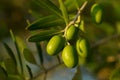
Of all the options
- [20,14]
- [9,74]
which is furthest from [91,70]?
[9,74]

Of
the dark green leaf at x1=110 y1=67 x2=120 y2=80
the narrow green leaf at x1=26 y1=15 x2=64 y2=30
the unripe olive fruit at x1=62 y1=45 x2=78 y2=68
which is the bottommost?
the dark green leaf at x1=110 y1=67 x2=120 y2=80

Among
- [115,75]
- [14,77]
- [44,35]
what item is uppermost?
[44,35]

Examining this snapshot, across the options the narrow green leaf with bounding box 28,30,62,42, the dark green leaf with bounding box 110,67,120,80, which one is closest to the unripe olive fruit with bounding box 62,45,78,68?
the narrow green leaf with bounding box 28,30,62,42

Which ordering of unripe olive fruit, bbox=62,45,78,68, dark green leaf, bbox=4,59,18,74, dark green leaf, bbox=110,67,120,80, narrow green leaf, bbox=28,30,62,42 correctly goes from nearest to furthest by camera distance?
unripe olive fruit, bbox=62,45,78,68, narrow green leaf, bbox=28,30,62,42, dark green leaf, bbox=4,59,18,74, dark green leaf, bbox=110,67,120,80

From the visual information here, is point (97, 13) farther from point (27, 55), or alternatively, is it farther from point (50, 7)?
point (27, 55)

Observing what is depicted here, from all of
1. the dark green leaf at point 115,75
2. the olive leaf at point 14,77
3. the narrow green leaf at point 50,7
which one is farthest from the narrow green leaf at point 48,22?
the dark green leaf at point 115,75

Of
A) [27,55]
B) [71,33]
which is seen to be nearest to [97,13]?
[71,33]

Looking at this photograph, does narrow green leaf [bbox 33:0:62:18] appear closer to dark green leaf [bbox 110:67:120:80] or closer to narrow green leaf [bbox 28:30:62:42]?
narrow green leaf [bbox 28:30:62:42]
